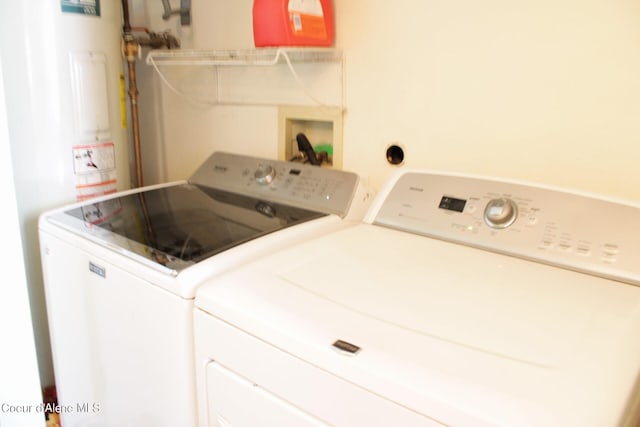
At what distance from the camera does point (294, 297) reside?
2.74 ft

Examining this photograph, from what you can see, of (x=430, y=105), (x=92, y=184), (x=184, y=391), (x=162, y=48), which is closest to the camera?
(x=184, y=391)

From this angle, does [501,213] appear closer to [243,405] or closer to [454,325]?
[454,325]

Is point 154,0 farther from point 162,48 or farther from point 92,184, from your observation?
point 92,184

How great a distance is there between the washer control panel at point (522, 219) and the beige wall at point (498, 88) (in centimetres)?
15

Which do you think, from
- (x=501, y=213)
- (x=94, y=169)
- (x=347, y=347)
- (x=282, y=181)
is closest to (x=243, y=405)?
(x=347, y=347)

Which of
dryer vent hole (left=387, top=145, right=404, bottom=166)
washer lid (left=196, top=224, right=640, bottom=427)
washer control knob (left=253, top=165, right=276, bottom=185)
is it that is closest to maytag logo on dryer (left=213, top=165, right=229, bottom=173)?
washer control knob (left=253, top=165, right=276, bottom=185)

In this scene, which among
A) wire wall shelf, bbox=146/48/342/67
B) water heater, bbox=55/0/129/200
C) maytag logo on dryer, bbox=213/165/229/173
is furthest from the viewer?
maytag logo on dryer, bbox=213/165/229/173

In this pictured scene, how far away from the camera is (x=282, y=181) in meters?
1.47

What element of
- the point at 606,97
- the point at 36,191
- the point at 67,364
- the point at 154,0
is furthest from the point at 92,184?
the point at 606,97

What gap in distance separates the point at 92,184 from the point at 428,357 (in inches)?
52.9

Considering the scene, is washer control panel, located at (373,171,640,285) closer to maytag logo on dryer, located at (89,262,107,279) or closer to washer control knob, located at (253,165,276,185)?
washer control knob, located at (253,165,276,185)

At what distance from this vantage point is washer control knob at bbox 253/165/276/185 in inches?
58.9

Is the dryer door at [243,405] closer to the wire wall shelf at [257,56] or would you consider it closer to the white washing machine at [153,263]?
the white washing machine at [153,263]

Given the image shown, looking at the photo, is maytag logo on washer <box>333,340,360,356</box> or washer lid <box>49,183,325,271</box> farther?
washer lid <box>49,183,325,271</box>
